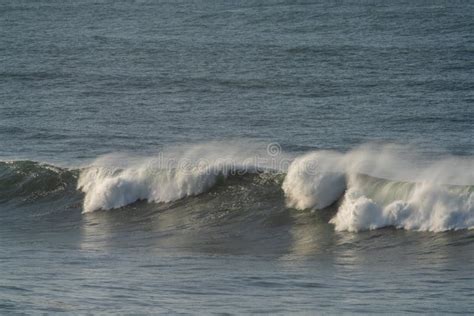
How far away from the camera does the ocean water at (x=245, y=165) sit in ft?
52.8

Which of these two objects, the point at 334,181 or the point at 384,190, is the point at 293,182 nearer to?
the point at 334,181

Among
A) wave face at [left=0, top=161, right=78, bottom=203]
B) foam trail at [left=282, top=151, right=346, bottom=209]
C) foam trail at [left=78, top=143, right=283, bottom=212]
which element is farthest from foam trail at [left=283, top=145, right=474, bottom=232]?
wave face at [left=0, top=161, right=78, bottom=203]

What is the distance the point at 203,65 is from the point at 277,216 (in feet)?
74.0

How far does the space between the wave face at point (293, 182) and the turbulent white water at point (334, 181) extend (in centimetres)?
2

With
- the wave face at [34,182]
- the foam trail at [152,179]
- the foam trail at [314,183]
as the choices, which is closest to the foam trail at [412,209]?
the foam trail at [314,183]

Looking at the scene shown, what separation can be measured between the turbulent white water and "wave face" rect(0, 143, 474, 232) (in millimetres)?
20

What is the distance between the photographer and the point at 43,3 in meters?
65.3

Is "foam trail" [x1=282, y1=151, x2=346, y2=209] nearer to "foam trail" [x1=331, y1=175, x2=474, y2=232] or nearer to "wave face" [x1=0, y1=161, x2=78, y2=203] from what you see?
"foam trail" [x1=331, y1=175, x2=474, y2=232]

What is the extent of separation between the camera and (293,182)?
23.1 meters

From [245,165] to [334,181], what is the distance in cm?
317

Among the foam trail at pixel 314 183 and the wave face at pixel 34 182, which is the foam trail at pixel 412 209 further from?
the wave face at pixel 34 182

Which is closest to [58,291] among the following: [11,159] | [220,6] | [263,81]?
[11,159]

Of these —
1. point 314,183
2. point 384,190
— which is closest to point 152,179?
point 314,183

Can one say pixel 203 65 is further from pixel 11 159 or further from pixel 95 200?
pixel 95 200
